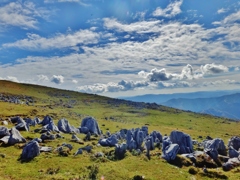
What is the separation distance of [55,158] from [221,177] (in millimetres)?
28523

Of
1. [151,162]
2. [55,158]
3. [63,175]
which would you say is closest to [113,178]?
[63,175]

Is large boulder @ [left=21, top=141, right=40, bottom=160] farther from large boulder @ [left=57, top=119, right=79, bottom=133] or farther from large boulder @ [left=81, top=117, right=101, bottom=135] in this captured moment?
large boulder @ [left=81, top=117, right=101, bottom=135]

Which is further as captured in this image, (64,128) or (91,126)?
(91,126)

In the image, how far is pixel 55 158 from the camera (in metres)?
42.0

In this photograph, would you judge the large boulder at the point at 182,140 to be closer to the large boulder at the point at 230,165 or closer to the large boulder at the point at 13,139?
the large boulder at the point at 230,165

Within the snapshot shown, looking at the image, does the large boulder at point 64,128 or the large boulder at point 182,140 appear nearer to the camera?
the large boulder at point 182,140

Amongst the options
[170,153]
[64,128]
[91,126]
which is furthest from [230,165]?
[64,128]

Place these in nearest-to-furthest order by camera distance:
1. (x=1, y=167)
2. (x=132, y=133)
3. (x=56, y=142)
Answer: (x=1, y=167) → (x=56, y=142) → (x=132, y=133)

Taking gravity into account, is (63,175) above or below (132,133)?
below

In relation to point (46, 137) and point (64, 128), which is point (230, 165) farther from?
point (64, 128)

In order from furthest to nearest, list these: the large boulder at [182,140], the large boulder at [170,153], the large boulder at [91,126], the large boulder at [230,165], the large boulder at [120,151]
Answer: the large boulder at [91,126], the large boulder at [182,140], the large boulder at [120,151], the large boulder at [170,153], the large boulder at [230,165]

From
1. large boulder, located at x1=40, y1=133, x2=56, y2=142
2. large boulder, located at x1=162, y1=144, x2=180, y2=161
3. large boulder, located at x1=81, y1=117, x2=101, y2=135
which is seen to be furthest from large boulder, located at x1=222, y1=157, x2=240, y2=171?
large boulder, located at x1=81, y1=117, x2=101, y2=135

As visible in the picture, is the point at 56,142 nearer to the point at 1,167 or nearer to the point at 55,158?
the point at 55,158

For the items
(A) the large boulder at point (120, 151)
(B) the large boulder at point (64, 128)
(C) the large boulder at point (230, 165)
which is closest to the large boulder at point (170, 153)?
(A) the large boulder at point (120, 151)
